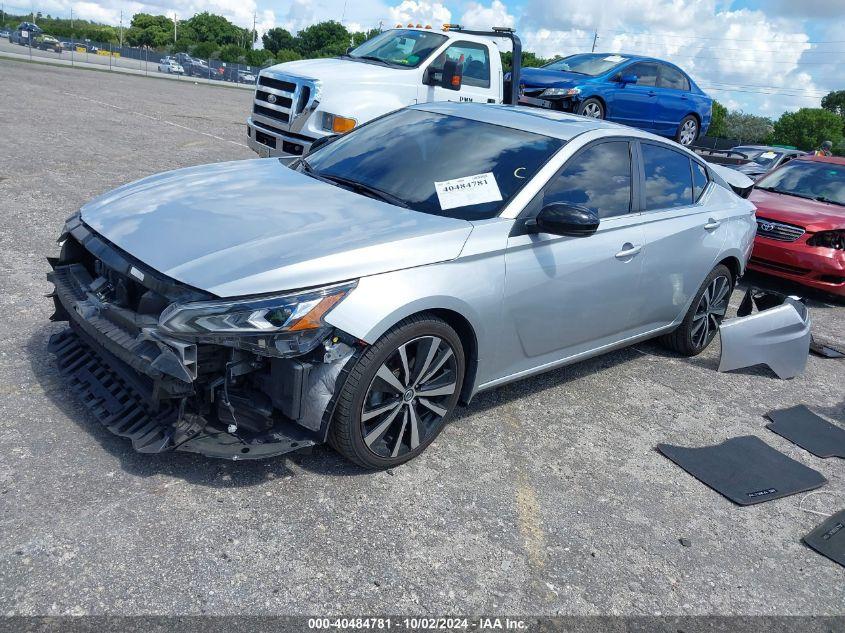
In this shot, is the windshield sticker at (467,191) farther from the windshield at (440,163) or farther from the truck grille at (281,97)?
the truck grille at (281,97)

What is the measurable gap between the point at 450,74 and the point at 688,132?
6.99 m

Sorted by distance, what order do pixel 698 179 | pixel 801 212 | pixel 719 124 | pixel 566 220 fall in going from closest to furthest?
pixel 566 220, pixel 698 179, pixel 801 212, pixel 719 124

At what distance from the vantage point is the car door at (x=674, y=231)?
4.90 meters

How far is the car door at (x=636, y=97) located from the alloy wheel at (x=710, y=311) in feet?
23.4

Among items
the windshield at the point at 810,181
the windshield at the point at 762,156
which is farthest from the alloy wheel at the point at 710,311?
the windshield at the point at 762,156

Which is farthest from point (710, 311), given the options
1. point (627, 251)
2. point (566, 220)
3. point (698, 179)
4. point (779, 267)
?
point (779, 267)

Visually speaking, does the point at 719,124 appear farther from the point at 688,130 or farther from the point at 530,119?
the point at 530,119

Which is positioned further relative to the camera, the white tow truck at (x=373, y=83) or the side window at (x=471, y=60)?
the side window at (x=471, y=60)

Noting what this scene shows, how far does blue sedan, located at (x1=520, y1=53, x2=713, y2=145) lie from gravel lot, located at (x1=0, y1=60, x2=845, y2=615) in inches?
319

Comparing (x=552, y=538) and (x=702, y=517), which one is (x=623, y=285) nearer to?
(x=702, y=517)

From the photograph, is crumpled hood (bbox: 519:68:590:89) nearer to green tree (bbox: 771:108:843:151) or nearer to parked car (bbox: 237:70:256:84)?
parked car (bbox: 237:70:256:84)

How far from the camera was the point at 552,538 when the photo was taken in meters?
3.32

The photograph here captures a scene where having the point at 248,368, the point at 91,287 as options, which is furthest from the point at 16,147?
the point at 248,368

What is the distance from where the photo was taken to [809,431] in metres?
4.88
